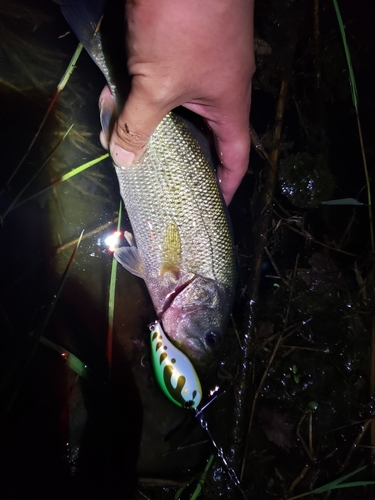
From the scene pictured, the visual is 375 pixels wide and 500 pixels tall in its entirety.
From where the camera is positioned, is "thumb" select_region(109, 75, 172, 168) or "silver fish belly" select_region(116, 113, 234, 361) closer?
"thumb" select_region(109, 75, 172, 168)

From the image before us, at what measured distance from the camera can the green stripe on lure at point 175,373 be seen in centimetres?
229

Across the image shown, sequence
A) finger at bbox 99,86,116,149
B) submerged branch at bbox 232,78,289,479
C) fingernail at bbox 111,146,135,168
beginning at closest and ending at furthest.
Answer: fingernail at bbox 111,146,135,168 → finger at bbox 99,86,116,149 → submerged branch at bbox 232,78,289,479

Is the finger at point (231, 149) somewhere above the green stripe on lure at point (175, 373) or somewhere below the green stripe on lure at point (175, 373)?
above

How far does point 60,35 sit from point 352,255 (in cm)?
364

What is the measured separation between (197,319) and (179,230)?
0.71 metres

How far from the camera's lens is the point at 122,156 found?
2.18m

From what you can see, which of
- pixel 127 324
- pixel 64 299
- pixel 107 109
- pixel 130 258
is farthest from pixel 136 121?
pixel 127 324

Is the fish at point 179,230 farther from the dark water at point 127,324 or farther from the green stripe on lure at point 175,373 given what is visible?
the dark water at point 127,324

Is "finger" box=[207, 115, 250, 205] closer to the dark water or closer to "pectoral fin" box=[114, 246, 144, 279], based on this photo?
the dark water

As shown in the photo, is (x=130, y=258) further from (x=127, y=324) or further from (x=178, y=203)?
(x=127, y=324)

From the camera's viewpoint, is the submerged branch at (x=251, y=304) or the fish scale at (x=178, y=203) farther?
the submerged branch at (x=251, y=304)

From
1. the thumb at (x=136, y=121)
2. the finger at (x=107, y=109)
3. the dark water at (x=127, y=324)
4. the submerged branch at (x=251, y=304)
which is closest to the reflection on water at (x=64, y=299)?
the dark water at (x=127, y=324)

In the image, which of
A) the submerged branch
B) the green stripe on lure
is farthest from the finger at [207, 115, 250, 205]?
the green stripe on lure

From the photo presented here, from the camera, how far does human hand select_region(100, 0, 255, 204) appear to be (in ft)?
5.04
